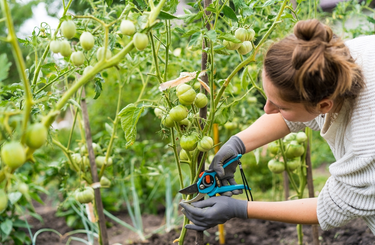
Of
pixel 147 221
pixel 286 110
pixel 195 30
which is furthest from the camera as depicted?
pixel 147 221

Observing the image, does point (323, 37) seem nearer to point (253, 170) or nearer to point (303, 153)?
point (303, 153)

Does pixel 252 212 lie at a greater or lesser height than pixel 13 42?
lesser

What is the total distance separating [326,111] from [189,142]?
423 mm

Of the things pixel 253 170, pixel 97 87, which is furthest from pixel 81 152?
pixel 253 170

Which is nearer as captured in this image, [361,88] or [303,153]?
[361,88]

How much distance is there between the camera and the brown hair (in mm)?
878

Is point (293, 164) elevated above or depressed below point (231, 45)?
below

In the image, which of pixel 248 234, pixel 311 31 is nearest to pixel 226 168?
pixel 311 31

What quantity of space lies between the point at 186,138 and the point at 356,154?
0.50m

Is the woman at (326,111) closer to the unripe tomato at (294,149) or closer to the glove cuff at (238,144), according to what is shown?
the glove cuff at (238,144)

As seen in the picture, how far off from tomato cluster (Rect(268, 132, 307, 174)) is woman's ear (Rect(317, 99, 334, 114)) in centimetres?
44

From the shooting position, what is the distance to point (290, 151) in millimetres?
1442

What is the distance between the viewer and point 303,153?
1.50 meters

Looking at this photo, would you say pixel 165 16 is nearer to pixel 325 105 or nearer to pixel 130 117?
pixel 130 117
